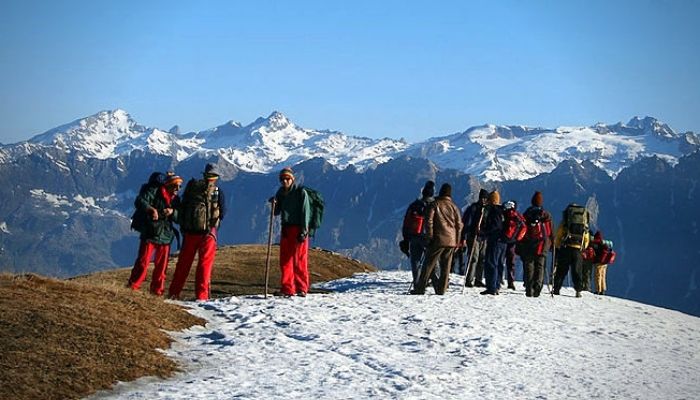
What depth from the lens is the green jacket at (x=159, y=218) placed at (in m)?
19.4

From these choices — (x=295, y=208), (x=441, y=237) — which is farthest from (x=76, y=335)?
(x=441, y=237)

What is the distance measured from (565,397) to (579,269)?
14366 millimetres

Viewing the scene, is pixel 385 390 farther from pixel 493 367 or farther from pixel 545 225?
pixel 545 225

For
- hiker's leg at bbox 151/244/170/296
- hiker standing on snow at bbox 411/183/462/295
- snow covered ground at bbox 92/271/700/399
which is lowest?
snow covered ground at bbox 92/271/700/399

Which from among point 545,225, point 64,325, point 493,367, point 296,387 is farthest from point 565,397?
point 545,225

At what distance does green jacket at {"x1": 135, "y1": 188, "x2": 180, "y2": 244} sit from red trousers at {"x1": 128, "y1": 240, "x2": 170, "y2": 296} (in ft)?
0.57

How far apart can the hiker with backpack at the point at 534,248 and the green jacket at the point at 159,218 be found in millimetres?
10720

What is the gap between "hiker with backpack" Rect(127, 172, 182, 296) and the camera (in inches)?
762

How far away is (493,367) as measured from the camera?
1371 cm

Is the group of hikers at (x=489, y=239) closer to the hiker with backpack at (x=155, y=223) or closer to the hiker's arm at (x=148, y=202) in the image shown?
the hiker with backpack at (x=155, y=223)

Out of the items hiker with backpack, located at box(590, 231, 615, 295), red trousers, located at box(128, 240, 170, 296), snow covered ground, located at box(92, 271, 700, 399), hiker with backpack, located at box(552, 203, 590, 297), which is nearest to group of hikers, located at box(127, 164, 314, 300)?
red trousers, located at box(128, 240, 170, 296)

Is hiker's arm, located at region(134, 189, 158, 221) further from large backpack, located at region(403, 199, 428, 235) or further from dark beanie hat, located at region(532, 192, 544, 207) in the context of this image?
dark beanie hat, located at region(532, 192, 544, 207)

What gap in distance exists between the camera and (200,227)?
1914cm

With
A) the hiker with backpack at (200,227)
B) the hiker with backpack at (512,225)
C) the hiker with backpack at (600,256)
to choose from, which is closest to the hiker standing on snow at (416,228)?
the hiker with backpack at (512,225)
